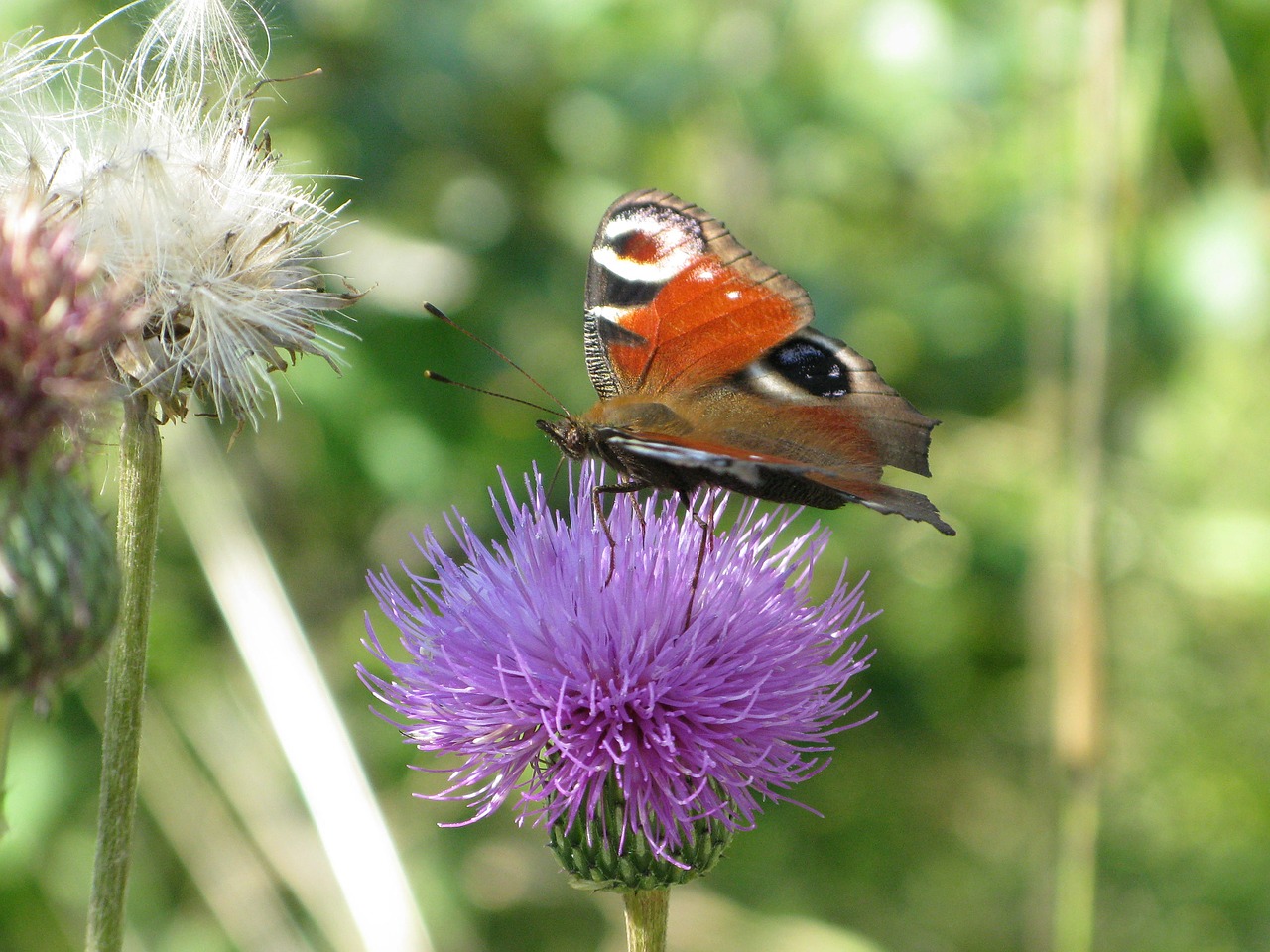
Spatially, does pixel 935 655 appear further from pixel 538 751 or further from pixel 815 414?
pixel 538 751

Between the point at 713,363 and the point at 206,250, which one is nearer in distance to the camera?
the point at 206,250

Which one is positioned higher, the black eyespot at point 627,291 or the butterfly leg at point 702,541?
the black eyespot at point 627,291

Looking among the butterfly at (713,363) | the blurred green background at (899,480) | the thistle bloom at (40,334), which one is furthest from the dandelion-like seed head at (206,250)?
the blurred green background at (899,480)

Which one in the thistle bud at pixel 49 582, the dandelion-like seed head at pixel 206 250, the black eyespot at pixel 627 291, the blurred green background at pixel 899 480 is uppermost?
the dandelion-like seed head at pixel 206 250

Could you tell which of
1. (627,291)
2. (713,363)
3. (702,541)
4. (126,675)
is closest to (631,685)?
(702,541)

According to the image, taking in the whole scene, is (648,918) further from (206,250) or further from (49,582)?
(206,250)

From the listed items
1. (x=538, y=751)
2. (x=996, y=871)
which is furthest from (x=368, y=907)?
(x=996, y=871)

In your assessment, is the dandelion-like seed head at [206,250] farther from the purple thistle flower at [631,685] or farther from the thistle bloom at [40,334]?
the purple thistle flower at [631,685]
